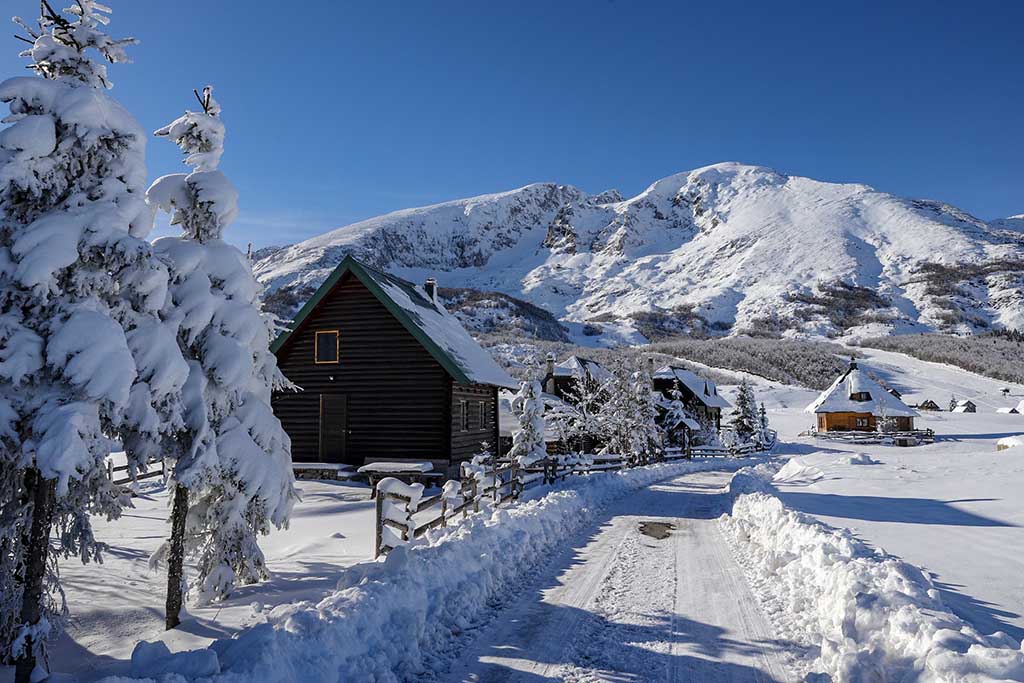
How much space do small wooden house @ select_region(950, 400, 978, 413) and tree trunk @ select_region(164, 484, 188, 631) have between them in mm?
130306

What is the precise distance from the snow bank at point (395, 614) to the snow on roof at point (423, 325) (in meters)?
8.73

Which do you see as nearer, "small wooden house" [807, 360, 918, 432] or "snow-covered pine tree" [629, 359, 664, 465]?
"snow-covered pine tree" [629, 359, 664, 465]

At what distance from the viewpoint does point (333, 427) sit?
21.4 m

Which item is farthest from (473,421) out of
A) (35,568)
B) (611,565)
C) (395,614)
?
(35,568)

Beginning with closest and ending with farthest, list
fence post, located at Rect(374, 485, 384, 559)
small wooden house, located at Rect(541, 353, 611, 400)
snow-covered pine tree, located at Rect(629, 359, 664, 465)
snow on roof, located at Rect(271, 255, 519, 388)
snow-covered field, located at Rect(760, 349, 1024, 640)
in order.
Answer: snow-covered field, located at Rect(760, 349, 1024, 640), fence post, located at Rect(374, 485, 384, 559), snow on roof, located at Rect(271, 255, 519, 388), snow-covered pine tree, located at Rect(629, 359, 664, 465), small wooden house, located at Rect(541, 353, 611, 400)

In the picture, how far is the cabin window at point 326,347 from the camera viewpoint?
21344mm

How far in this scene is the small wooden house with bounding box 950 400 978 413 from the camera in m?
106

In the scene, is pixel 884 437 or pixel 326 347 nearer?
pixel 326 347

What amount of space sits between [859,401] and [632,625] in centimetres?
6962

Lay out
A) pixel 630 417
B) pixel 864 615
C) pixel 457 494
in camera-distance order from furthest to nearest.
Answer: pixel 630 417
pixel 457 494
pixel 864 615

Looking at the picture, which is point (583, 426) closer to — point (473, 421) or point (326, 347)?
point (473, 421)

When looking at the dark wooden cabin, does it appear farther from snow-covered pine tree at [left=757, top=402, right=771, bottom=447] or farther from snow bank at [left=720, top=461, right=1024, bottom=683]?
snow-covered pine tree at [left=757, top=402, right=771, bottom=447]

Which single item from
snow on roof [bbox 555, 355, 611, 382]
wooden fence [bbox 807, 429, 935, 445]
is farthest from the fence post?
wooden fence [bbox 807, 429, 935, 445]

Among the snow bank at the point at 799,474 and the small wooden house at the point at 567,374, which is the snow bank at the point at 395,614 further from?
the small wooden house at the point at 567,374
